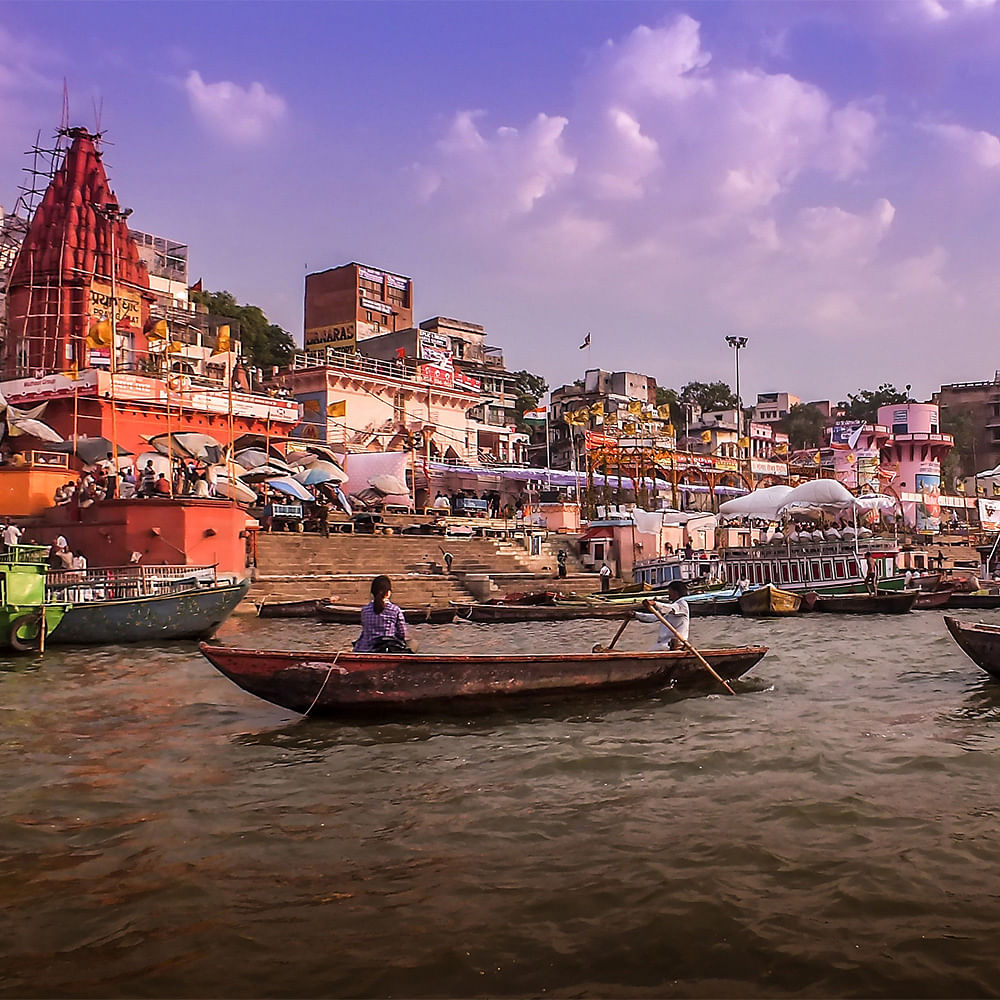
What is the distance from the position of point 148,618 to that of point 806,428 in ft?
227

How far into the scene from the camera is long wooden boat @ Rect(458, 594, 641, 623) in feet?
77.1

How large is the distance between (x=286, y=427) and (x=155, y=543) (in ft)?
53.7

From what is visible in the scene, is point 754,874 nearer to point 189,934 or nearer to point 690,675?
point 189,934

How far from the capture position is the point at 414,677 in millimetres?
9758

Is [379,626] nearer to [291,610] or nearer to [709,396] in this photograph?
[291,610]

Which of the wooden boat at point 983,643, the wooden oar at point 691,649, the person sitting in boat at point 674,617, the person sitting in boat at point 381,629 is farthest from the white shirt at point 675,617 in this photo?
the wooden boat at point 983,643

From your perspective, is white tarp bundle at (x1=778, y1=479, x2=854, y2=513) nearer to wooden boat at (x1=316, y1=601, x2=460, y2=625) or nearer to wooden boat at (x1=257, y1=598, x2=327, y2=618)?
wooden boat at (x1=316, y1=601, x2=460, y2=625)

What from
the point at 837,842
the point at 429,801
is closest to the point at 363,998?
the point at 429,801

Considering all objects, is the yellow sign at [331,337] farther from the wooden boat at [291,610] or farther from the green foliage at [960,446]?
the green foliage at [960,446]

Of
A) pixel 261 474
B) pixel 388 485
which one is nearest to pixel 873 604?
pixel 388 485

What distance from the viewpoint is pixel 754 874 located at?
218 inches

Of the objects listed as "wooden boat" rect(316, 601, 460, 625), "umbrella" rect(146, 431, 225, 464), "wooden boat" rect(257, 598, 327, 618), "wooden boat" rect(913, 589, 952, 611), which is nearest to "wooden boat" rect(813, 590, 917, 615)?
"wooden boat" rect(913, 589, 952, 611)

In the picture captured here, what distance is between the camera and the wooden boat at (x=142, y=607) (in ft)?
55.5

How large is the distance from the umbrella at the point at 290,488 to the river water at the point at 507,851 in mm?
17945
